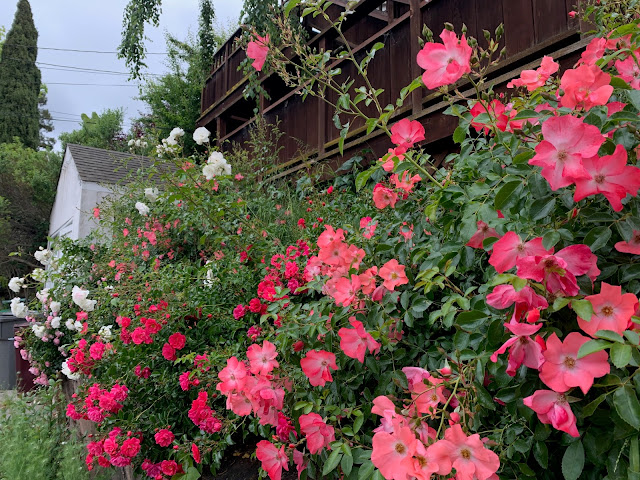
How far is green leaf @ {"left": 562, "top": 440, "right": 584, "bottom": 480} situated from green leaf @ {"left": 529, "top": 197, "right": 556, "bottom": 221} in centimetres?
36

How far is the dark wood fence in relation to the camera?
275 cm

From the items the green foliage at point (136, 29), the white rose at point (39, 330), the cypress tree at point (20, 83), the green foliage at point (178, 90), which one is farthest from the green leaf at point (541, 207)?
the cypress tree at point (20, 83)

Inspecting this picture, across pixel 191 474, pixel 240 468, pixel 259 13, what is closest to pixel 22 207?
pixel 259 13

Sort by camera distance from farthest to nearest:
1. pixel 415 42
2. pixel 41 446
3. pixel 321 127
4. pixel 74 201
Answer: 1. pixel 74 201
2. pixel 321 127
3. pixel 415 42
4. pixel 41 446

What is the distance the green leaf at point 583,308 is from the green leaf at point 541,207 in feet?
0.51

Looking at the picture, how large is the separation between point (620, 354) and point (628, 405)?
0.08 metres

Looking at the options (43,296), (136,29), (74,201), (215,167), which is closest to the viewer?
(215,167)

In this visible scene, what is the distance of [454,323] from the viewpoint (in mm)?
827

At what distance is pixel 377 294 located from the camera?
1.09 m

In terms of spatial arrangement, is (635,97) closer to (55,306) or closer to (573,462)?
(573,462)

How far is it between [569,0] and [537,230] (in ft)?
8.62

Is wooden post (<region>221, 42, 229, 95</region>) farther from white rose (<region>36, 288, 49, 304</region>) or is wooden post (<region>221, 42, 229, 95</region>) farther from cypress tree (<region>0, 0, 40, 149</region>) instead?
cypress tree (<region>0, 0, 40, 149</region>)

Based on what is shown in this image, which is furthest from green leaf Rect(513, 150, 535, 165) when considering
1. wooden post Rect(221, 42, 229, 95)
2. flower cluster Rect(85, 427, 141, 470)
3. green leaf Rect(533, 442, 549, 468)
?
wooden post Rect(221, 42, 229, 95)

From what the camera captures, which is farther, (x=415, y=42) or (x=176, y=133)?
(x=415, y=42)
